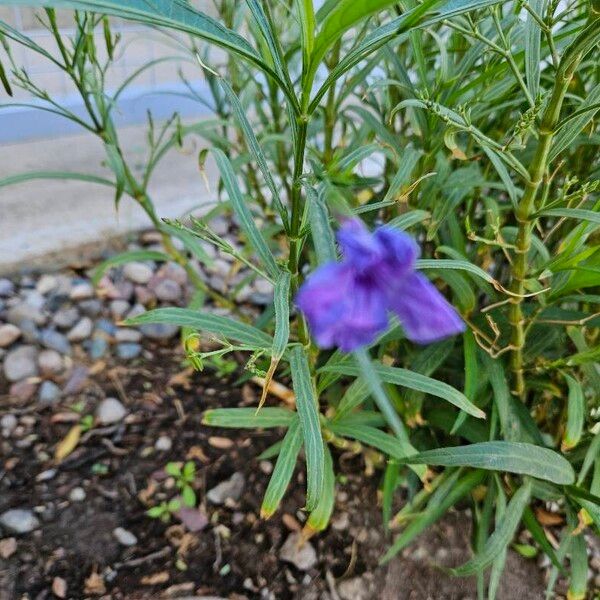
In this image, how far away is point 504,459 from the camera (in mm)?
904

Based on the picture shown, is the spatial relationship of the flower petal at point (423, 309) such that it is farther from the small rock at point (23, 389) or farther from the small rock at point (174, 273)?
the small rock at point (174, 273)

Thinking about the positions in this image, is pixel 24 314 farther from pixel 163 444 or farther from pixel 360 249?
pixel 360 249

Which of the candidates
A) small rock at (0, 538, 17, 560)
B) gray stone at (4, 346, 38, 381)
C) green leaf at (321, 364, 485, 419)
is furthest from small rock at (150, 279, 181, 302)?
green leaf at (321, 364, 485, 419)

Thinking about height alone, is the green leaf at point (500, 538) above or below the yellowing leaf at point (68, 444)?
above

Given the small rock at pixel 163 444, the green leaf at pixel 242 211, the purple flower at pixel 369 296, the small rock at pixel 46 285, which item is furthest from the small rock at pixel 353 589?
the small rock at pixel 46 285

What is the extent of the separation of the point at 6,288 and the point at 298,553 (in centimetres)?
104

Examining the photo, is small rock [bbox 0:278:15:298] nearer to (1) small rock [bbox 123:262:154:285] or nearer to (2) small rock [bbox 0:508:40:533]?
(1) small rock [bbox 123:262:154:285]

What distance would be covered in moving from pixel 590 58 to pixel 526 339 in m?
0.51

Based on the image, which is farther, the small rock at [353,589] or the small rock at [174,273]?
the small rock at [174,273]

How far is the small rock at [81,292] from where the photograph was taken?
177cm

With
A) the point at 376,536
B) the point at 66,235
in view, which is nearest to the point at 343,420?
the point at 376,536

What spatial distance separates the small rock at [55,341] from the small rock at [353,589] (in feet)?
2.82

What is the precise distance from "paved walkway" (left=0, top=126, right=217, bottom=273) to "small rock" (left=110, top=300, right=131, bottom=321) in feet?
0.74

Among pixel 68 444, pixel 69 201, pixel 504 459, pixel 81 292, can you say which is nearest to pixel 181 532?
pixel 68 444
